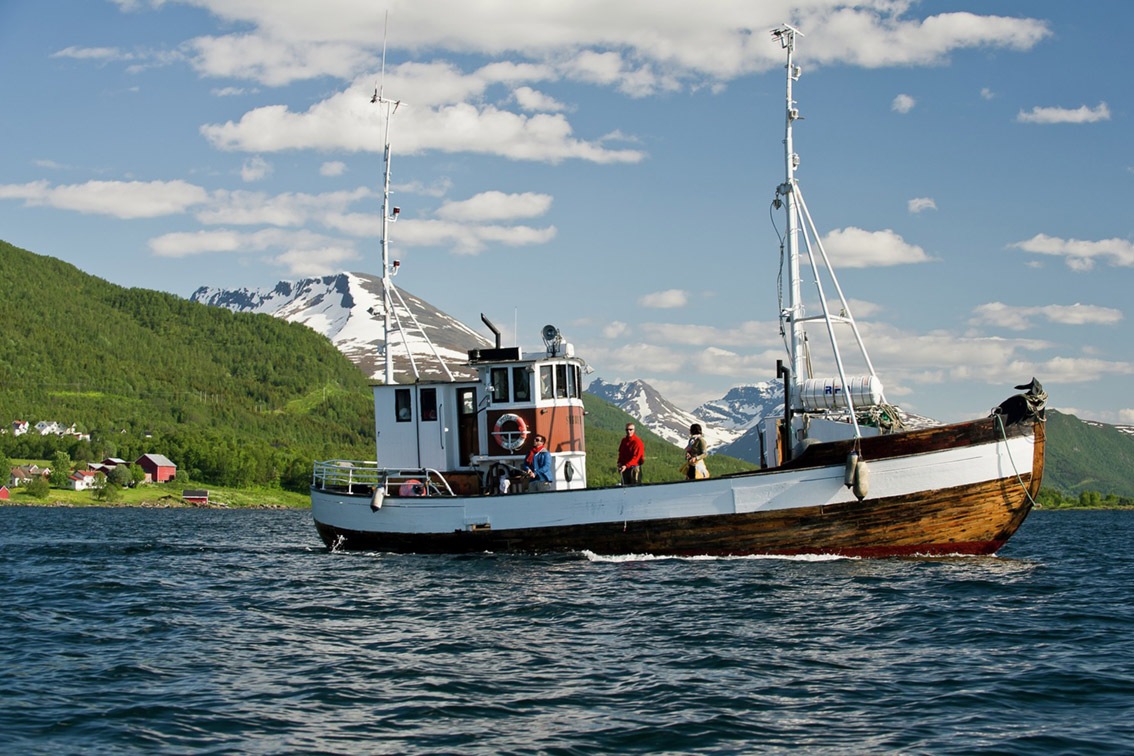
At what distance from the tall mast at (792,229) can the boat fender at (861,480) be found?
5.79 metres

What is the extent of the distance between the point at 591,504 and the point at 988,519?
9.42 meters

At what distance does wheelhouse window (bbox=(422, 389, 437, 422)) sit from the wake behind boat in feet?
0.14

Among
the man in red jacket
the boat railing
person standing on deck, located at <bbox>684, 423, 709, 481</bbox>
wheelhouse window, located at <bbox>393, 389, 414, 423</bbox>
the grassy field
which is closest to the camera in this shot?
person standing on deck, located at <bbox>684, 423, 709, 481</bbox>

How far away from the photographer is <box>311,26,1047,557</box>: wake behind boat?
2373 centimetres

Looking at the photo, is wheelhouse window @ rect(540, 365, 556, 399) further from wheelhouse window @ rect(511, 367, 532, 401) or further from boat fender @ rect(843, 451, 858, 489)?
boat fender @ rect(843, 451, 858, 489)

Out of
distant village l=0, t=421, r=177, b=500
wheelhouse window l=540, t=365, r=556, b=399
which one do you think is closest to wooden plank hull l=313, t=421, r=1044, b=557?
wheelhouse window l=540, t=365, r=556, b=399

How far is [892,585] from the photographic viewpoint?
2041 centimetres

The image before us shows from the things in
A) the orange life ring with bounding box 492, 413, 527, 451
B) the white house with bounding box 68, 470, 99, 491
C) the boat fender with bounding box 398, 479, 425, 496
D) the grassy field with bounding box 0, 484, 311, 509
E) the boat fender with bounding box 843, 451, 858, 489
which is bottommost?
the grassy field with bounding box 0, 484, 311, 509

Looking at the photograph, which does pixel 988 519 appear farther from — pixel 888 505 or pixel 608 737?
pixel 608 737

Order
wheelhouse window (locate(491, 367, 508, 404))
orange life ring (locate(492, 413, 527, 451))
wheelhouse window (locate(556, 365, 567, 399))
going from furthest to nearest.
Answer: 1. wheelhouse window (locate(556, 365, 567, 399))
2. wheelhouse window (locate(491, 367, 508, 404))
3. orange life ring (locate(492, 413, 527, 451))

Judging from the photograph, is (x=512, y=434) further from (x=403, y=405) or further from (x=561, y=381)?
(x=403, y=405)

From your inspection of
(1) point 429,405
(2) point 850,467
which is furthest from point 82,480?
(2) point 850,467

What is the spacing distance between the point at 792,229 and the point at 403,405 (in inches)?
500

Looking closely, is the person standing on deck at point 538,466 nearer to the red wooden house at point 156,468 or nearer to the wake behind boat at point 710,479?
the wake behind boat at point 710,479
